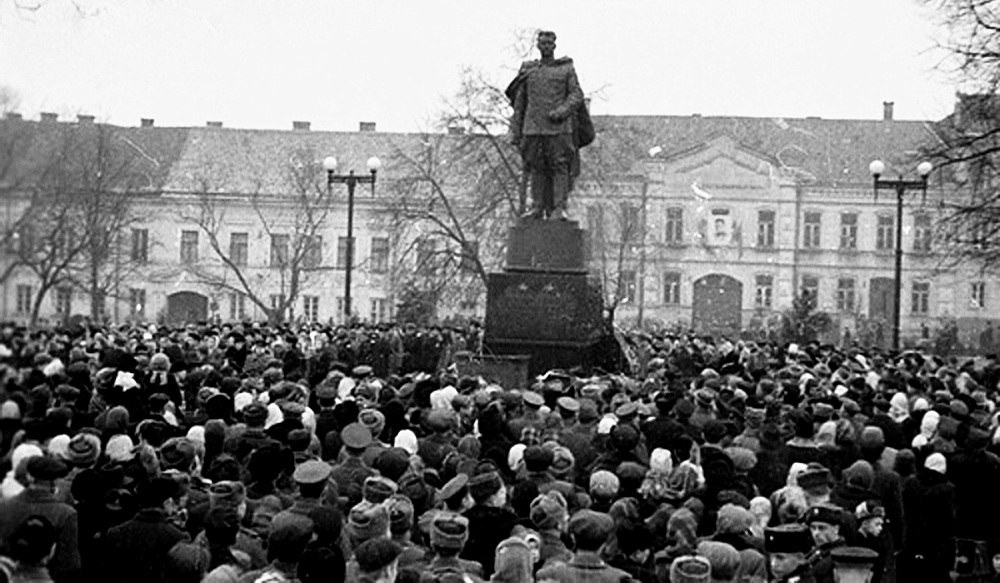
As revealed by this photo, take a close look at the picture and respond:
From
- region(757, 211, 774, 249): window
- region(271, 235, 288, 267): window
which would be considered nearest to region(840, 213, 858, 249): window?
region(757, 211, 774, 249): window

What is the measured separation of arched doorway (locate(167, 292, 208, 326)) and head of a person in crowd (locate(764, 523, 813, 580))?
157ft

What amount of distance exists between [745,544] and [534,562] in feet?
3.37

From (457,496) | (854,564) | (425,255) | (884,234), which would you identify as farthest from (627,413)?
(884,234)

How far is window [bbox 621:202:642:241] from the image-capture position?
2495 inches

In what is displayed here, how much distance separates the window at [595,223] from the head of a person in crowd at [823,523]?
5245cm

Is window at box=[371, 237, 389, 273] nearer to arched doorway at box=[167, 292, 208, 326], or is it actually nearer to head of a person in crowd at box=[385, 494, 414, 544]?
arched doorway at box=[167, 292, 208, 326]

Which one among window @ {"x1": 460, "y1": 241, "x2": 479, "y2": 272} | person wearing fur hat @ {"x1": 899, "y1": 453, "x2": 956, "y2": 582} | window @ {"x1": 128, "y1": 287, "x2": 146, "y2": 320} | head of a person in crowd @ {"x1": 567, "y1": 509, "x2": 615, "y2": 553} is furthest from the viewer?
window @ {"x1": 460, "y1": 241, "x2": 479, "y2": 272}

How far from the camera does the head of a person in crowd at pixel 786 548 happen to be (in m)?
6.91

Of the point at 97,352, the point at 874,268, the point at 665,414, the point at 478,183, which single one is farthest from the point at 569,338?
the point at 874,268

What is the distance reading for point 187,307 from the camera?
57.5 metres

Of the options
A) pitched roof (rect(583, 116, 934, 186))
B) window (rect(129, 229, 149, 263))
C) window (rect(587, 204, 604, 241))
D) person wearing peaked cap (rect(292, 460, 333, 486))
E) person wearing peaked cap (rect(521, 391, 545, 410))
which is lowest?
person wearing peaked cap (rect(292, 460, 333, 486))

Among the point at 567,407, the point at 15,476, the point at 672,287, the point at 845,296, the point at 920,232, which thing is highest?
the point at 920,232

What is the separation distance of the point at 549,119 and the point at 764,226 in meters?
52.4

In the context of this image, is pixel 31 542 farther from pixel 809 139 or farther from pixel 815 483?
pixel 809 139
